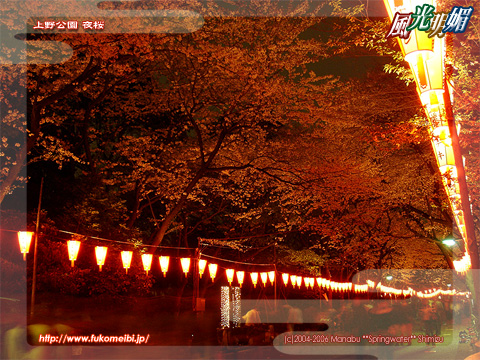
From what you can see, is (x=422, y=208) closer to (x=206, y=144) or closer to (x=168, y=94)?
(x=206, y=144)

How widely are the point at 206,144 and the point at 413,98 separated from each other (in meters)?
8.42

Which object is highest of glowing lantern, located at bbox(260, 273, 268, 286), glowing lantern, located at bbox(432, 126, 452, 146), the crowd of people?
glowing lantern, located at bbox(432, 126, 452, 146)

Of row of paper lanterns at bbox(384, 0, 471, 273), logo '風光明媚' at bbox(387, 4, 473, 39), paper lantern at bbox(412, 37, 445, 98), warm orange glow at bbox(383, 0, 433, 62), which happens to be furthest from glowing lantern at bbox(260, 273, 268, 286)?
warm orange glow at bbox(383, 0, 433, 62)

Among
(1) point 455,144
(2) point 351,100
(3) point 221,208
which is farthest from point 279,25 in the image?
(3) point 221,208

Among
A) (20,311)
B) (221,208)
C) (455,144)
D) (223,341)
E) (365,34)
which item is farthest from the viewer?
(221,208)

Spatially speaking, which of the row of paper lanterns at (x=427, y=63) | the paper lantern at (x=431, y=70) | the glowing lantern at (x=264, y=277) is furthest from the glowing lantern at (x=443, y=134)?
the glowing lantern at (x=264, y=277)

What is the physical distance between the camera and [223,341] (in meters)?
17.3

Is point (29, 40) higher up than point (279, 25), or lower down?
lower down

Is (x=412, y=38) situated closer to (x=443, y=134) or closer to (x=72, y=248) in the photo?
(x=443, y=134)

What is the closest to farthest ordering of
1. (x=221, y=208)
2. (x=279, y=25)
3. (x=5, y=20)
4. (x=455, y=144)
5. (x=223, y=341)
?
(x=455, y=144) < (x=5, y=20) < (x=279, y=25) < (x=223, y=341) < (x=221, y=208)

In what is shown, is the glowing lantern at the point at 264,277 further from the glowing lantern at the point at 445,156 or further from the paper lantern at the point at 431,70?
the paper lantern at the point at 431,70

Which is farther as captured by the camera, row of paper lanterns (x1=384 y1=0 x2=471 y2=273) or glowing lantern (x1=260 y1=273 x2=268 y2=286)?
glowing lantern (x1=260 y1=273 x2=268 y2=286)

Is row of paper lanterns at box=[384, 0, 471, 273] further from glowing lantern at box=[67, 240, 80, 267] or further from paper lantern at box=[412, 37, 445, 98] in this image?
glowing lantern at box=[67, 240, 80, 267]

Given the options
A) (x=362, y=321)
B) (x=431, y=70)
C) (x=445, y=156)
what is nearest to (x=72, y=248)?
(x=445, y=156)
